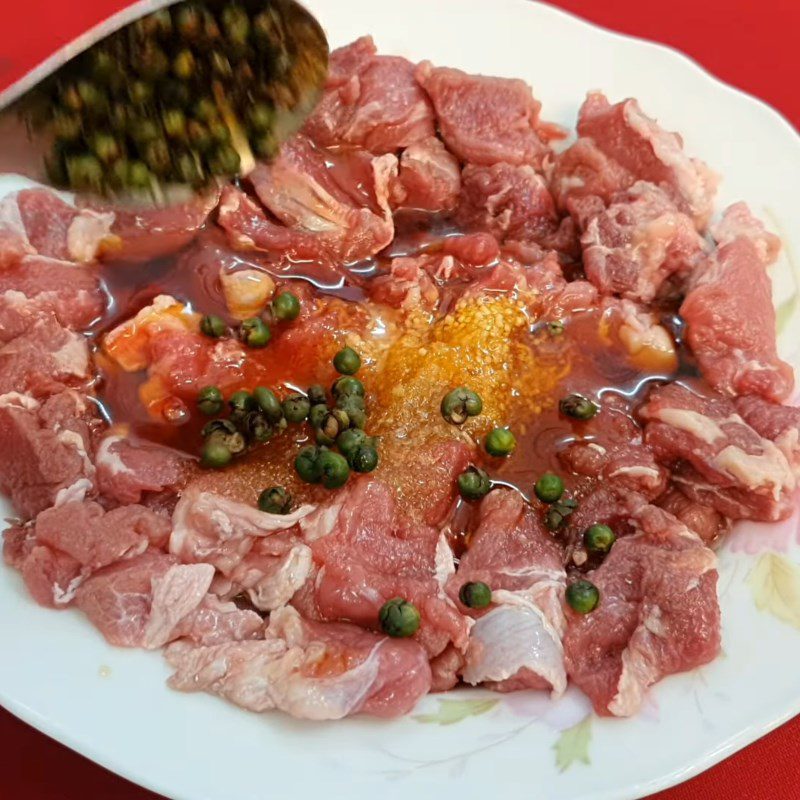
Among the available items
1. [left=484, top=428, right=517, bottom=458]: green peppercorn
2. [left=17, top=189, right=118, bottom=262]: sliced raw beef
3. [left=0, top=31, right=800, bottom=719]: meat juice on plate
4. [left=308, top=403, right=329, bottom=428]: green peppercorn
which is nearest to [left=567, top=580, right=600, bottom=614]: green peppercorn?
[left=0, top=31, right=800, bottom=719]: meat juice on plate

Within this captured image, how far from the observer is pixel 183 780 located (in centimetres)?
239

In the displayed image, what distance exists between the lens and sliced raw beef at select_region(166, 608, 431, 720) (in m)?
2.57

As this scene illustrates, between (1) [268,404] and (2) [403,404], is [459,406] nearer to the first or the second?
→ (2) [403,404]

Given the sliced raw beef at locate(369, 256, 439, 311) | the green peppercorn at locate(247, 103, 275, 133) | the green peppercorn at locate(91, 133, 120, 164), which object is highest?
the green peppercorn at locate(247, 103, 275, 133)

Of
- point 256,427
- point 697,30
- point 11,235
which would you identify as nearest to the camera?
point 256,427

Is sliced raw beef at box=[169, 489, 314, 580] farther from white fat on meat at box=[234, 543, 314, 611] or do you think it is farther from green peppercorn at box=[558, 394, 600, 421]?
green peppercorn at box=[558, 394, 600, 421]

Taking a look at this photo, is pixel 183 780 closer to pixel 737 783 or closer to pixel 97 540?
pixel 97 540

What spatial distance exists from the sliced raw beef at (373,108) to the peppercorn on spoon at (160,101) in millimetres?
Answer: 559

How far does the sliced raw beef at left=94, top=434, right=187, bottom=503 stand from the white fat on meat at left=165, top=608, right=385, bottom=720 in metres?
0.69

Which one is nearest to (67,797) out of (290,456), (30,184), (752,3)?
(290,456)

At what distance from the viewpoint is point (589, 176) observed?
12.9 ft

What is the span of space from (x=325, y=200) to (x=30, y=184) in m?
1.48

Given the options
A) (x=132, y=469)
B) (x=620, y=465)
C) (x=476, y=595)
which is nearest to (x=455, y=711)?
(x=476, y=595)

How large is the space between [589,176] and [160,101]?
2.12 m
